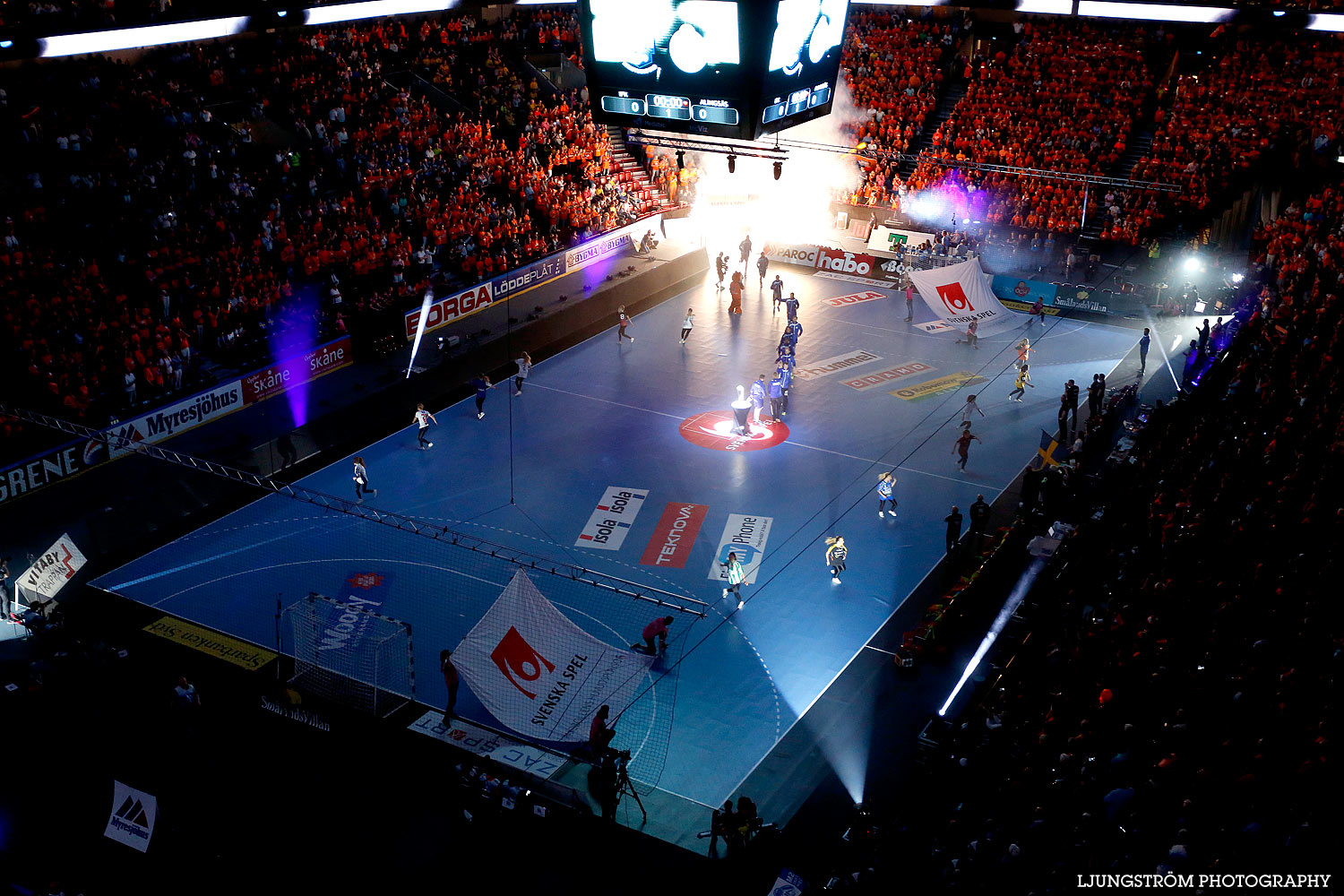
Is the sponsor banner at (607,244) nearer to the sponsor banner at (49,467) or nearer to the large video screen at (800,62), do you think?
the sponsor banner at (49,467)

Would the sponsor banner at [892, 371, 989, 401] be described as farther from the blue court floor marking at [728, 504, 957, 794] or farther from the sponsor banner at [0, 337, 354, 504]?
the sponsor banner at [0, 337, 354, 504]

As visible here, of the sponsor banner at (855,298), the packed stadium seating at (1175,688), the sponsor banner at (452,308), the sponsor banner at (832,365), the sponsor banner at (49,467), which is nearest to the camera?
the packed stadium seating at (1175,688)

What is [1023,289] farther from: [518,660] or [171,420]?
[518,660]

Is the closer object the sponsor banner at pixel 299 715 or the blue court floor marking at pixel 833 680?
the blue court floor marking at pixel 833 680

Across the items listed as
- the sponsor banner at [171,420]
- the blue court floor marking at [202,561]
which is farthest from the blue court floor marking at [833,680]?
the sponsor banner at [171,420]

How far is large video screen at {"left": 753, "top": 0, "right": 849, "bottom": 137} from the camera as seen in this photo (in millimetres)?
15797

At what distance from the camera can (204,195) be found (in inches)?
1275

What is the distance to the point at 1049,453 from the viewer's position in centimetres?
2609

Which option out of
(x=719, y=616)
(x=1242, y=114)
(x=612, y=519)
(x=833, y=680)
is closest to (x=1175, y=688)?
(x=833, y=680)

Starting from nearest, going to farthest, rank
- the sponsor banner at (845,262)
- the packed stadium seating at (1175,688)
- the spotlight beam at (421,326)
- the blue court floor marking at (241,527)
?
the packed stadium seating at (1175,688)
the blue court floor marking at (241,527)
the spotlight beam at (421,326)
the sponsor banner at (845,262)

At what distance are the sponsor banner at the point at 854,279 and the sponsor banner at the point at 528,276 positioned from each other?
11645 millimetres

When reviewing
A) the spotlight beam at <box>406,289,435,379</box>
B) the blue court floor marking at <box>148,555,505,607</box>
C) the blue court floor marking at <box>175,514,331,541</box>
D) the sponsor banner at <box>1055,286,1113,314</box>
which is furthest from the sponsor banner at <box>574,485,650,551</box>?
the sponsor banner at <box>1055,286,1113,314</box>

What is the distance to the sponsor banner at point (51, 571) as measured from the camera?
63.0ft

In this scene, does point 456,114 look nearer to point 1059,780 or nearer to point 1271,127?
point 1271,127
